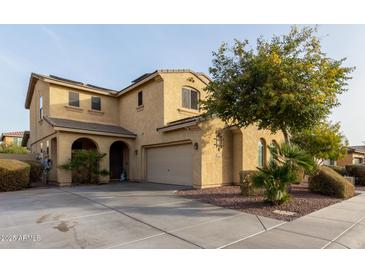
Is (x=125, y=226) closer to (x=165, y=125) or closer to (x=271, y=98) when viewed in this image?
(x=271, y=98)

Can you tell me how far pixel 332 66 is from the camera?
28.8 ft

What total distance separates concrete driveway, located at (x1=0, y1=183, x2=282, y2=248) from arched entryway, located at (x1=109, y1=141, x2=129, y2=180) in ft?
32.3

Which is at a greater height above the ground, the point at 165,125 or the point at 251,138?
the point at 165,125

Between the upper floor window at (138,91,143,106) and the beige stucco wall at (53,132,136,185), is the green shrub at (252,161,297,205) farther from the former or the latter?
the upper floor window at (138,91,143,106)

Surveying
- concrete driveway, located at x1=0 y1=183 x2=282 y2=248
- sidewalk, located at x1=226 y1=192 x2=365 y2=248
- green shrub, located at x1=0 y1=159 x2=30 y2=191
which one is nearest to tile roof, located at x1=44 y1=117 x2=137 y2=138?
green shrub, located at x1=0 y1=159 x2=30 y2=191

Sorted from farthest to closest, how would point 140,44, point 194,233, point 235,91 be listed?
point 140,44, point 235,91, point 194,233

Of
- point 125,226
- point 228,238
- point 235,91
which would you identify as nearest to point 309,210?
point 228,238

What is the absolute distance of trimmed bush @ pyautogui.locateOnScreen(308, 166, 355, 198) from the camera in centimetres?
986

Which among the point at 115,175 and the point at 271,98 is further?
the point at 115,175

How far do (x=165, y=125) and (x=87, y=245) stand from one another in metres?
10.6

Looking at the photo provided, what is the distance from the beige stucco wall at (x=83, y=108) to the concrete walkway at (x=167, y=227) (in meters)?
10.0

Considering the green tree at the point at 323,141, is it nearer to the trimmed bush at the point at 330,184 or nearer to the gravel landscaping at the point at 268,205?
the trimmed bush at the point at 330,184

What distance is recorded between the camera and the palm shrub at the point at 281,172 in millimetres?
7980

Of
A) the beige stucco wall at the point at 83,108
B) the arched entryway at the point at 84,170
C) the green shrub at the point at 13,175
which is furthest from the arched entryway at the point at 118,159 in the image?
the green shrub at the point at 13,175
